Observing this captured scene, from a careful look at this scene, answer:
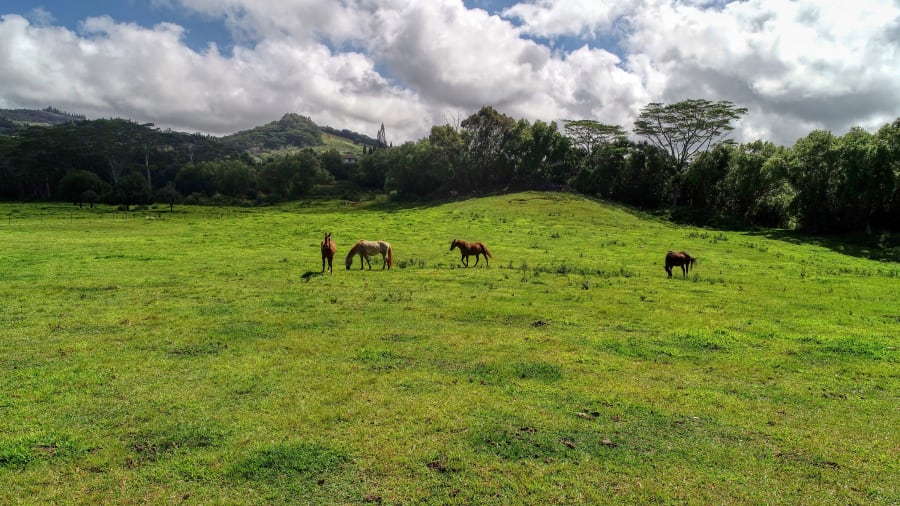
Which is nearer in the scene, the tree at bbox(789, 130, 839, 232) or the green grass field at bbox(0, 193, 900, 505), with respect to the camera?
the green grass field at bbox(0, 193, 900, 505)

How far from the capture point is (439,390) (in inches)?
327

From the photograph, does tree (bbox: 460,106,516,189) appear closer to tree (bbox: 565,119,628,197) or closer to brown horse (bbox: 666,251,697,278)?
tree (bbox: 565,119,628,197)

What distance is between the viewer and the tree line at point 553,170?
45375mm

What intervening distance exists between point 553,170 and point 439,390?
74.0m

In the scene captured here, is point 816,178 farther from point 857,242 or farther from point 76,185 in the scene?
point 76,185

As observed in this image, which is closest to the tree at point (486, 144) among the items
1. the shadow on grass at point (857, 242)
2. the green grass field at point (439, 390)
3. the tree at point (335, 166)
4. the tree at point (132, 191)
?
the shadow on grass at point (857, 242)

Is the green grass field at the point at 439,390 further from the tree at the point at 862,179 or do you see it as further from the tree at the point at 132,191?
the tree at the point at 132,191

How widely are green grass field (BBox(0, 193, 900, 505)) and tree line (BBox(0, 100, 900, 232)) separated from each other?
114ft

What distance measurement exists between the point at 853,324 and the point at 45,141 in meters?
137

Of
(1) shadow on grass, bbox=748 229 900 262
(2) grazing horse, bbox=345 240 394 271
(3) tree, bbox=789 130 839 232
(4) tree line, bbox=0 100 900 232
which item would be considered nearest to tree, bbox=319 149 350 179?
(4) tree line, bbox=0 100 900 232

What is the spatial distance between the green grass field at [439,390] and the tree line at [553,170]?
3466cm

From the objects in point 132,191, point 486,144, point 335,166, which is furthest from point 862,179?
point 335,166

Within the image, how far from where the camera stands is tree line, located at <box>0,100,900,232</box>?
149ft

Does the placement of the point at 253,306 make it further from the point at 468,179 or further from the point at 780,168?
the point at 468,179
